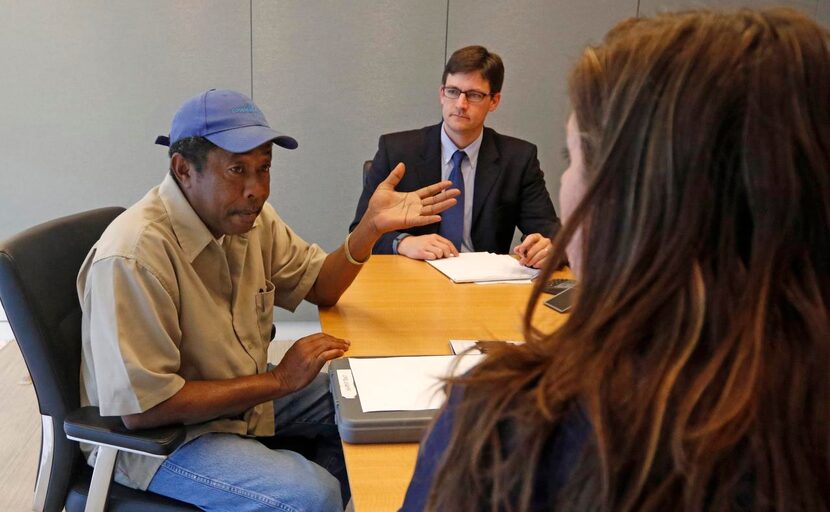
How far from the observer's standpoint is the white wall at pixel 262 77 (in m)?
3.35

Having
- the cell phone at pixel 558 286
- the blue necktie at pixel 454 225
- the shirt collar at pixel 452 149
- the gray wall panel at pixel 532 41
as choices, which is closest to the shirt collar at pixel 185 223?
the cell phone at pixel 558 286

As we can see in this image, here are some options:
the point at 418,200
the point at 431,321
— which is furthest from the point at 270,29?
the point at 431,321

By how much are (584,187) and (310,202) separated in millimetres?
3075

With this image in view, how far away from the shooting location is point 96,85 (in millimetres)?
3387

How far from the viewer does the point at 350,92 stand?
11.7 feet

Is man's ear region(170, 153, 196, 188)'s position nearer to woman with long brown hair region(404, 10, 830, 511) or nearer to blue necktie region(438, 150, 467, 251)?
woman with long brown hair region(404, 10, 830, 511)

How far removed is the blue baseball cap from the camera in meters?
1.51

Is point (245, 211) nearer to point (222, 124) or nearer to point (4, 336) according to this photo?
point (222, 124)

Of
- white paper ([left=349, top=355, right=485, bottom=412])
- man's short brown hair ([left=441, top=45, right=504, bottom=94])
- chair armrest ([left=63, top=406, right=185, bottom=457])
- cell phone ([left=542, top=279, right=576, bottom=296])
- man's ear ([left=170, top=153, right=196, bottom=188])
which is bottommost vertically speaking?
chair armrest ([left=63, top=406, right=185, bottom=457])

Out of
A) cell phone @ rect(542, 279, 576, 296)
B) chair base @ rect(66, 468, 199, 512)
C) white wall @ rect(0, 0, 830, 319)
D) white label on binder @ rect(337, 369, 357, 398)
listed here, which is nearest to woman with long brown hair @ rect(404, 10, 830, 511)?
white label on binder @ rect(337, 369, 357, 398)

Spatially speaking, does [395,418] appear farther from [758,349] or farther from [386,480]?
[758,349]

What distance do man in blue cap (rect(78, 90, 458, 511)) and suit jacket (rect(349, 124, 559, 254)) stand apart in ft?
3.36

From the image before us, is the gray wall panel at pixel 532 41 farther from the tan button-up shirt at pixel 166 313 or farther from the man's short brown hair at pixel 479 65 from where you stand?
the tan button-up shirt at pixel 166 313

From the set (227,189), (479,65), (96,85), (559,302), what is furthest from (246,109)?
(96,85)
